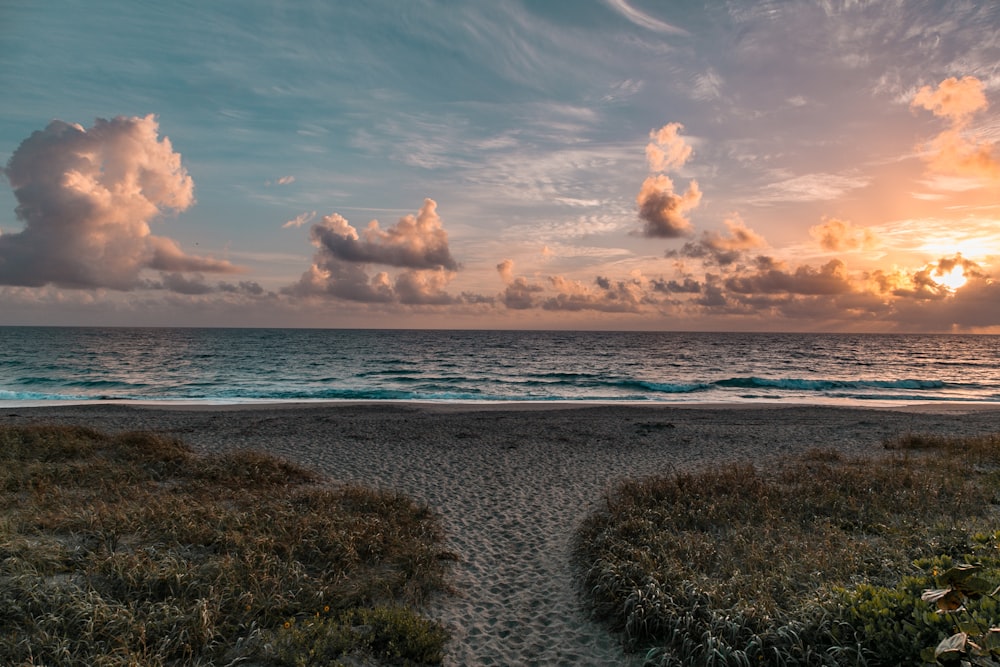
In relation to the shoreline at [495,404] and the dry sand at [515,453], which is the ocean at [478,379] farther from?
the dry sand at [515,453]

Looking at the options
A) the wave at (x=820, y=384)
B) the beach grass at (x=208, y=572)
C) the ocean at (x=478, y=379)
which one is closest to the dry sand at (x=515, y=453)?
the beach grass at (x=208, y=572)

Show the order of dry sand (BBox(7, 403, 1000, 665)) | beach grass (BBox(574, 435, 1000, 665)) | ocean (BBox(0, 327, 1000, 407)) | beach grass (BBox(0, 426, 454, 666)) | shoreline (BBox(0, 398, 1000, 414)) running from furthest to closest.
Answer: ocean (BBox(0, 327, 1000, 407)), shoreline (BBox(0, 398, 1000, 414)), dry sand (BBox(7, 403, 1000, 665)), beach grass (BBox(0, 426, 454, 666)), beach grass (BBox(574, 435, 1000, 665))

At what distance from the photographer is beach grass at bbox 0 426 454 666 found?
5.94m

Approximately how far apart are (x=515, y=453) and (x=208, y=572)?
1230 cm

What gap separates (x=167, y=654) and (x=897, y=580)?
9.00 m

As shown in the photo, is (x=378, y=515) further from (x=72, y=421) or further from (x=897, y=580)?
(x=72, y=421)

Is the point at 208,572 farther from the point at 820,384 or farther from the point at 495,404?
the point at 820,384

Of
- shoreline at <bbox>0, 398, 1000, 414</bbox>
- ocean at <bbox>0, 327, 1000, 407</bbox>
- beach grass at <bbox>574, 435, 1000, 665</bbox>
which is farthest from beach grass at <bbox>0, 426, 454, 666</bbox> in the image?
ocean at <bbox>0, 327, 1000, 407</bbox>

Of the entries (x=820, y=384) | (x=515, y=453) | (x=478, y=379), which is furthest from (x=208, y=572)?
(x=820, y=384)

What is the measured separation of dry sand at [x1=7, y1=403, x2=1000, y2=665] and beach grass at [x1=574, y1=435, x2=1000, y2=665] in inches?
31.7

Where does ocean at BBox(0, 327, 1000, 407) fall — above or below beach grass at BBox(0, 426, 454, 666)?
below

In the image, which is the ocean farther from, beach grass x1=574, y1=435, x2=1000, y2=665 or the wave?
beach grass x1=574, y1=435, x2=1000, y2=665

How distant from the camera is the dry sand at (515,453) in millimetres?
7656

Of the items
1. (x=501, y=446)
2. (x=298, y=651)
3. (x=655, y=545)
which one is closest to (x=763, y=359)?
(x=501, y=446)
